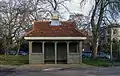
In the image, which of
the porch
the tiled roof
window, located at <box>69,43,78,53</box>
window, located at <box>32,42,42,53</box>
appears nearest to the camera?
the porch

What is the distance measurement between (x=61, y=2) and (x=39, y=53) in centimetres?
2574

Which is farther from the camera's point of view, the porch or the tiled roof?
the tiled roof

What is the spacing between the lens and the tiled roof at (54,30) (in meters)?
42.4

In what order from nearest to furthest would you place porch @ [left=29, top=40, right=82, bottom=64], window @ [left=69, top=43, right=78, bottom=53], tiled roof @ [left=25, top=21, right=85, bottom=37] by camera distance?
porch @ [left=29, top=40, right=82, bottom=64] → tiled roof @ [left=25, top=21, right=85, bottom=37] → window @ [left=69, top=43, right=78, bottom=53]

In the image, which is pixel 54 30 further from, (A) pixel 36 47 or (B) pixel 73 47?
(B) pixel 73 47

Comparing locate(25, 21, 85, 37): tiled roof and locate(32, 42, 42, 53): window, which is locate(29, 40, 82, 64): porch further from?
locate(25, 21, 85, 37): tiled roof

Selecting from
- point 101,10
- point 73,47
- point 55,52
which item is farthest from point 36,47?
point 101,10

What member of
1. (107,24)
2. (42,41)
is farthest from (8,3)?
(42,41)

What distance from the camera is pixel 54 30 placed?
43719 millimetres

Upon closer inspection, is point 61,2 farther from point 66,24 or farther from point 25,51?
point 25,51

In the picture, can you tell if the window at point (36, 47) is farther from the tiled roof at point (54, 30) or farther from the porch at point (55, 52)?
the tiled roof at point (54, 30)

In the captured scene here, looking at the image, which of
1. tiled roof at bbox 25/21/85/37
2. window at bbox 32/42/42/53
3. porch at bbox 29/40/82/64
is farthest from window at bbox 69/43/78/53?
window at bbox 32/42/42/53

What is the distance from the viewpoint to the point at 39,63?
4188 cm

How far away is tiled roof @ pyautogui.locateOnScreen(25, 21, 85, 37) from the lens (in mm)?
42384
